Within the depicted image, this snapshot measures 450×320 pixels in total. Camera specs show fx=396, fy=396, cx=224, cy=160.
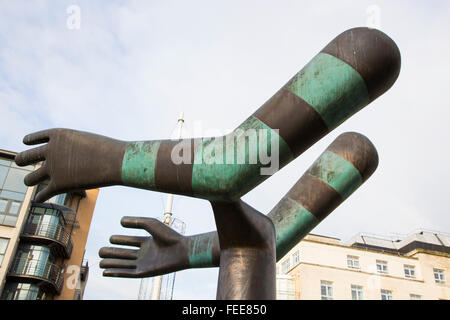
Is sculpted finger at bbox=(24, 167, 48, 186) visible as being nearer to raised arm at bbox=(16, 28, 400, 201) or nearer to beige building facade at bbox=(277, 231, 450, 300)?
raised arm at bbox=(16, 28, 400, 201)

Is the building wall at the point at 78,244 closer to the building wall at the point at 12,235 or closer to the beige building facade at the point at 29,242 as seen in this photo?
the beige building facade at the point at 29,242

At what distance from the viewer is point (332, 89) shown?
5.70 ft

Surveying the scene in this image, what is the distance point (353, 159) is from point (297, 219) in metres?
0.55

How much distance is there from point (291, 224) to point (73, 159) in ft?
4.82

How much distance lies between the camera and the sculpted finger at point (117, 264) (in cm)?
313

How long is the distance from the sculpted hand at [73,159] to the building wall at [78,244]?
23.0 meters

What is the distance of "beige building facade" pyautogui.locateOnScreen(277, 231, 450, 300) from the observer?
27297mm

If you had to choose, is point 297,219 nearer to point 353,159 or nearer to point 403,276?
point 353,159

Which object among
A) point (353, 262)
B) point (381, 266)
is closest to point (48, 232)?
point (353, 262)

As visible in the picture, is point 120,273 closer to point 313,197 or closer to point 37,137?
point 37,137

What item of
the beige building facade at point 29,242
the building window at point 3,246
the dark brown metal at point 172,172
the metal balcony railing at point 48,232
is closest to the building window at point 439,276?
the beige building facade at point 29,242

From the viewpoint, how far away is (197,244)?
291 cm
